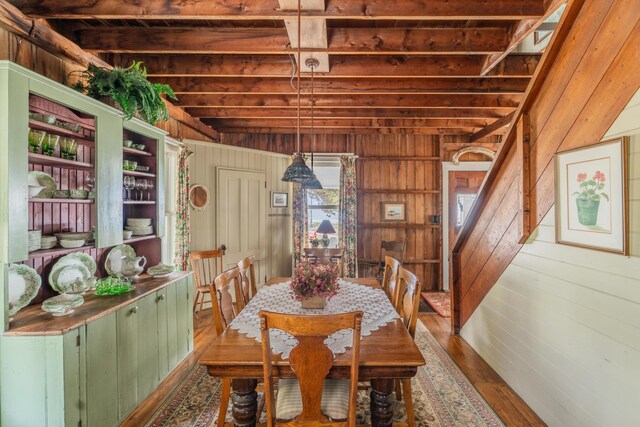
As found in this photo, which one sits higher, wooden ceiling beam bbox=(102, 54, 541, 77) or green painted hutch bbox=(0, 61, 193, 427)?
wooden ceiling beam bbox=(102, 54, 541, 77)

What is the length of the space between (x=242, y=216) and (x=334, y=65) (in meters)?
2.67

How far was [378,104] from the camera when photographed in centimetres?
404

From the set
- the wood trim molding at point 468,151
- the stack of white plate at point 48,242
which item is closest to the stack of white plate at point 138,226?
the stack of white plate at point 48,242

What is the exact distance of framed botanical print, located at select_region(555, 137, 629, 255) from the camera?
5.20ft

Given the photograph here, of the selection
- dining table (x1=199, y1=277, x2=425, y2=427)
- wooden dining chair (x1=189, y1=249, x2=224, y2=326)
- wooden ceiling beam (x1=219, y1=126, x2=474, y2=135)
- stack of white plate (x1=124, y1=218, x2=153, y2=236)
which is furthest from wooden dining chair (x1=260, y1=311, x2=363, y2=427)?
wooden ceiling beam (x1=219, y1=126, x2=474, y2=135)

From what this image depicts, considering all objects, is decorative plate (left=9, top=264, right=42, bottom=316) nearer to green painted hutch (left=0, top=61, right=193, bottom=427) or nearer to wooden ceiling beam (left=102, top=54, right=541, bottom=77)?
green painted hutch (left=0, top=61, right=193, bottom=427)

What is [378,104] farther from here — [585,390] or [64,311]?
[64,311]

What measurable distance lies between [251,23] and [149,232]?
206 centimetres

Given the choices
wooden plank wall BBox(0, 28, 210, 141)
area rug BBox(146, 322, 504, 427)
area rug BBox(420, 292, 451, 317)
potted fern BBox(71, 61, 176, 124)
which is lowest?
area rug BBox(146, 322, 504, 427)

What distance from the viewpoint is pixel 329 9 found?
220cm

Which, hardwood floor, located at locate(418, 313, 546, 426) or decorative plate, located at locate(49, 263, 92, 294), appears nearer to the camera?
decorative plate, located at locate(49, 263, 92, 294)

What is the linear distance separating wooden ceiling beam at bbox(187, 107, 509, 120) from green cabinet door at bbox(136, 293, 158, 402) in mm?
2965

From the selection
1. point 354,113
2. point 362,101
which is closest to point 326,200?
point 354,113

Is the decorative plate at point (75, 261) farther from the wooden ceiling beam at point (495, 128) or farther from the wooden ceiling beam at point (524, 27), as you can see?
the wooden ceiling beam at point (495, 128)
